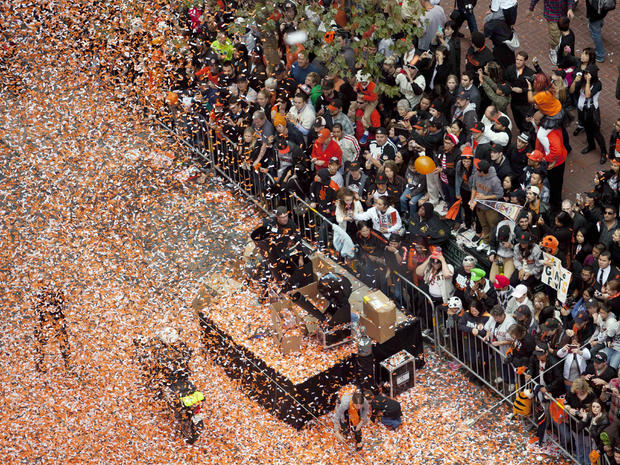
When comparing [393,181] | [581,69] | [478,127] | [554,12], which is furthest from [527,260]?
[554,12]

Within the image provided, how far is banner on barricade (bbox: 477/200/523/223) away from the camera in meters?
17.4

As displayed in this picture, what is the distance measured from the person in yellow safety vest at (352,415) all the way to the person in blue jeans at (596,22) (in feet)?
25.3

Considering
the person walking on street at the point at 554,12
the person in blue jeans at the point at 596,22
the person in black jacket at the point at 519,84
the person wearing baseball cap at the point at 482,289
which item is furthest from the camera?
the person in blue jeans at the point at 596,22

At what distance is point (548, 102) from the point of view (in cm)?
1786

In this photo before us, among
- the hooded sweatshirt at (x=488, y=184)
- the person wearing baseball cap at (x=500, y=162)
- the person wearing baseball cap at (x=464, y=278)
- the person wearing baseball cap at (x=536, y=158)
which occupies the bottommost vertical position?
the person wearing baseball cap at (x=464, y=278)

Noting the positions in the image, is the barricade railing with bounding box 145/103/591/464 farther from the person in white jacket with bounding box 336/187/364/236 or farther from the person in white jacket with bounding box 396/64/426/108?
the person in white jacket with bounding box 396/64/426/108

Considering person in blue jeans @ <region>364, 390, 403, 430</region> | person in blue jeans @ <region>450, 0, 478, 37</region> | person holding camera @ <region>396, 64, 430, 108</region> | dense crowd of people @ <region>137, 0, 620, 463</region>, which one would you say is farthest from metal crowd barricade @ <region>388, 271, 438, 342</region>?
person in blue jeans @ <region>450, 0, 478, 37</region>

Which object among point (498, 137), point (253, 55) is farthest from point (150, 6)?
point (498, 137)

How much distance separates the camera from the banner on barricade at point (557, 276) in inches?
651

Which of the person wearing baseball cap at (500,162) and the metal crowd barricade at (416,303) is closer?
the person wearing baseball cap at (500,162)

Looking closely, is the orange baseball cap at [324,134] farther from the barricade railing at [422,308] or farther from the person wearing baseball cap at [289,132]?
the barricade railing at [422,308]

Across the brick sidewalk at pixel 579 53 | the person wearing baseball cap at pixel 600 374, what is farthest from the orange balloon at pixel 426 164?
the person wearing baseball cap at pixel 600 374

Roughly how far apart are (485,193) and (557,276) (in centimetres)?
193

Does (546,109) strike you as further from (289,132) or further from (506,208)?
(289,132)
